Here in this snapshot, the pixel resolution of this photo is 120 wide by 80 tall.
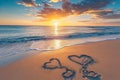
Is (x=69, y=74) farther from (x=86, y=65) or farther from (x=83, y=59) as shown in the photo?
(x=83, y=59)

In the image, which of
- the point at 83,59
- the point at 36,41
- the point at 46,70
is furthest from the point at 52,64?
the point at 36,41

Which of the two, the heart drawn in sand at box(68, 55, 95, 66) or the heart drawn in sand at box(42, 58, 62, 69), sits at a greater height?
the heart drawn in sand at box(68, 55, 95, 66)

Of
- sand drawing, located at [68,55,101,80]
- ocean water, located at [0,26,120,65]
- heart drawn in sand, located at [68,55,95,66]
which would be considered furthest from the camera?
ocean water, located at [0,26,120,65]

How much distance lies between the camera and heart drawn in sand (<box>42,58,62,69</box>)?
4.72 m

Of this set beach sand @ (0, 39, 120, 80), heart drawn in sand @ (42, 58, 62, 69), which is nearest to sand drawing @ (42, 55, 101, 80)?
heart drawn in sand @ (42, 58, 62, 69)

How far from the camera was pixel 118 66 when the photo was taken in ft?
15.3

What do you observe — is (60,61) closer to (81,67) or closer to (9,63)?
(81,67)

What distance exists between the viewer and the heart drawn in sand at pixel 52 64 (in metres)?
4.72

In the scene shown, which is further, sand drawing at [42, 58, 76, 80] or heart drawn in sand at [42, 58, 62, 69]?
heart drawn in sand at [42, 58, 62, 69]

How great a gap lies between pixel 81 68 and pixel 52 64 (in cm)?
89

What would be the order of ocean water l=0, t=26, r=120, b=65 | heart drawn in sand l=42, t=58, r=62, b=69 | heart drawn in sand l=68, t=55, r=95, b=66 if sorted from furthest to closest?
ocean water l=0, t=26, r=120, b=65 < heart drawn in sand l=68, t=55, r=95, b=66 < heart drawn in sand l=42, t=58, r=62, b=69

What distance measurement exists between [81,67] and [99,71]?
0.57 m

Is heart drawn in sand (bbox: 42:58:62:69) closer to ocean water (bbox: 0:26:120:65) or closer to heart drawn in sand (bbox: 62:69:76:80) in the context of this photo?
heart drawn in sand (bbox: 62:69:76:80)

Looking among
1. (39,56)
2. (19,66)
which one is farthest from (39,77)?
(39,56)
